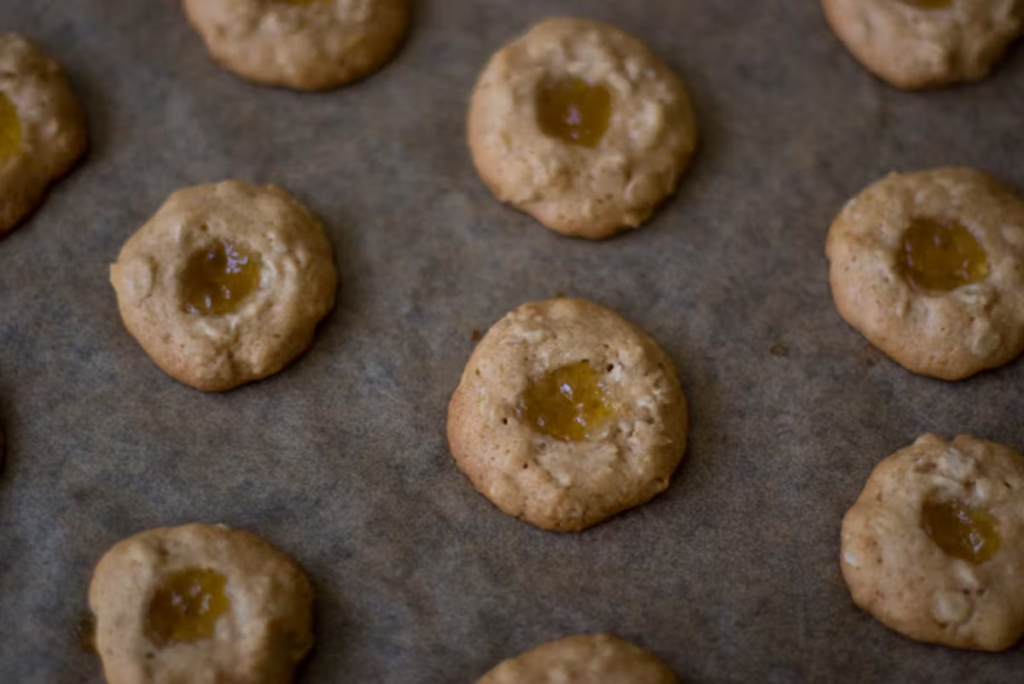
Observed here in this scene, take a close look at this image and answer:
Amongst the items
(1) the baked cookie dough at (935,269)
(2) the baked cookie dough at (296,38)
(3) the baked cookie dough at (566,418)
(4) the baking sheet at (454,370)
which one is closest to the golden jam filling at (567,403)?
(3) the baked cookie dough at (566,418)

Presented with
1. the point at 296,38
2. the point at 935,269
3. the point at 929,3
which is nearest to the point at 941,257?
the point at 935,269

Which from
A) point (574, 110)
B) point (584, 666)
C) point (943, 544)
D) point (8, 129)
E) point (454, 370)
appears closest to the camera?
point (584, 666)

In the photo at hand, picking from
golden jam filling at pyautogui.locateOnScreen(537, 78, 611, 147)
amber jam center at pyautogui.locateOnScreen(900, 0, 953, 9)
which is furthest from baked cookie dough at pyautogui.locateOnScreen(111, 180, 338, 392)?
amber jam center at pyautogui.locateOnScreen(900, 0, 953, 9)

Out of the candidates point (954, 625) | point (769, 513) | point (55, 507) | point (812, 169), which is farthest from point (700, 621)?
point (55, 507)

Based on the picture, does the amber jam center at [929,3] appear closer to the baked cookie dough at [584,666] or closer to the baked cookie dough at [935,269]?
the baked cookie dough at [935,269]

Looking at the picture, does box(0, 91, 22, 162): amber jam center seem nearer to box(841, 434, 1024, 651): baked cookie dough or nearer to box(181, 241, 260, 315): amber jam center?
box(181, 241, 260, 315): amber jam center

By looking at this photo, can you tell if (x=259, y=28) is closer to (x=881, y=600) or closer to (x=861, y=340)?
(x=861, y=340)

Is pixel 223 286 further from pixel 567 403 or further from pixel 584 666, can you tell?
pixel 584 666
